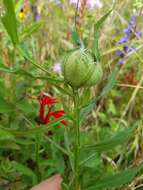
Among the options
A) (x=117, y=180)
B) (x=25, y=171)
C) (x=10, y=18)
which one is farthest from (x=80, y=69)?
(x=25, y=171)

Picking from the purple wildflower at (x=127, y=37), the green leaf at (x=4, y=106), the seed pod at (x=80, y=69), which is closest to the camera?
the seed pod at (x=80, y=69)

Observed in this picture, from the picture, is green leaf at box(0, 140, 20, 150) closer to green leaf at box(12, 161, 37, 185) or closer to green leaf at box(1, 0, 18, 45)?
green leaf at box(12, 161, 37, 185)

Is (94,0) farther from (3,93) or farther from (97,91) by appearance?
(3,93)

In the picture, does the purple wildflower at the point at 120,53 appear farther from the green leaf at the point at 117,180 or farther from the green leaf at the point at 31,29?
the green leaf at the point at 117,180

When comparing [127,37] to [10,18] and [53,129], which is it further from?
[10,18]

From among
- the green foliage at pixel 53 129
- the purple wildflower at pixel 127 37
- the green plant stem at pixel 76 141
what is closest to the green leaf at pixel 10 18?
the green foliage at pixel 53 129

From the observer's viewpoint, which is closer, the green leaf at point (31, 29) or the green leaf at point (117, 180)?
the green leaf at point (117, 180)

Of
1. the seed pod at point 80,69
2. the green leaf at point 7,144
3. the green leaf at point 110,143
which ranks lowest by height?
the green leaf at point 7,144
